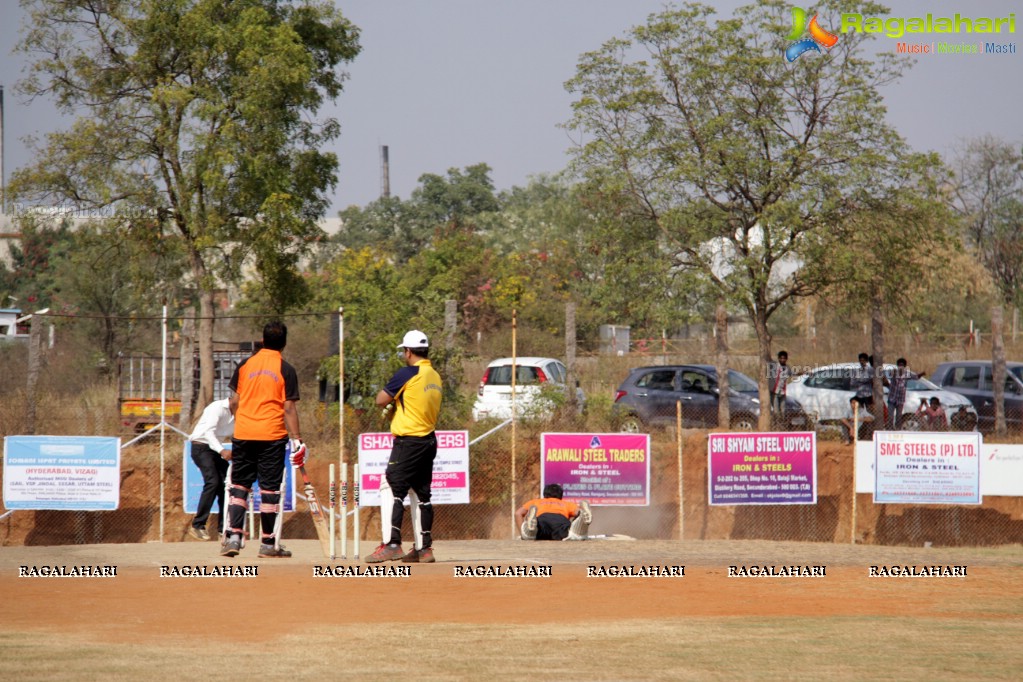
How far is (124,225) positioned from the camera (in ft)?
74.4

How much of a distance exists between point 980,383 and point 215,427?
1791cm

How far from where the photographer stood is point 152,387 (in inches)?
914

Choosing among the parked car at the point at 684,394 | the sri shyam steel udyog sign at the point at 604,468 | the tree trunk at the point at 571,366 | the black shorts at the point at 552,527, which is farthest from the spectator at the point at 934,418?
the black shorts at the point at 552,527

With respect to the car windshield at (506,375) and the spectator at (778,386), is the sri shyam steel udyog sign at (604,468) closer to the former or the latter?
the spectator at (778,386)

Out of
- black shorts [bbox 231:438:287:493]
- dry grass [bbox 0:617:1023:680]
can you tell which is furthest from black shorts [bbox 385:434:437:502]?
dry grass [bbox 0:617:1023:680]

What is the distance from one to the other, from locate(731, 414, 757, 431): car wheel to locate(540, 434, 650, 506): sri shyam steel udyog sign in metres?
5.24

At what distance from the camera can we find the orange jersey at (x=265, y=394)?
1066 centimetres

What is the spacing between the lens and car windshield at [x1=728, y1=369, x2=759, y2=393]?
24250 millimetres

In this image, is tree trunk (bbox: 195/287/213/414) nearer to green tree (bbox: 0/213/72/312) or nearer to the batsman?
→ the batsman

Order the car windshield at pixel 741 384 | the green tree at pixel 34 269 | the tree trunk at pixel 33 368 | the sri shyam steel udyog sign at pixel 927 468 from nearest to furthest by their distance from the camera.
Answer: the sri shyam steel udyog sign at pixel 927 468
the tree trunk at pixel 33 368
the car windshield at pixel 741 384
the green tree at pixel 34 269

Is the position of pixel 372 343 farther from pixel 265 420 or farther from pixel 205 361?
pixel 265 420

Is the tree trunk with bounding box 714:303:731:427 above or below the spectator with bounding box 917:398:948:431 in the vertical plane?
above

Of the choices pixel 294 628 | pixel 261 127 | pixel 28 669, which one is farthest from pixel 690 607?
pixel 261 127

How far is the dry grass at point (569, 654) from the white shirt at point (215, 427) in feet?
17.8
